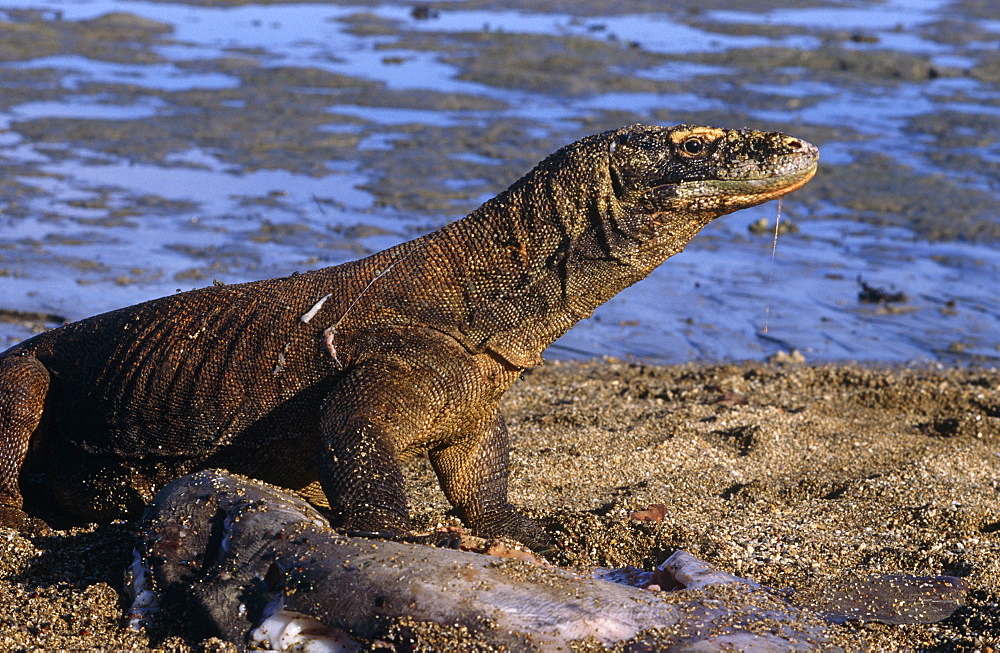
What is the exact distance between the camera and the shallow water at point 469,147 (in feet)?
35.1

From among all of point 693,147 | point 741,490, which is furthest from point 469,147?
point 693,147

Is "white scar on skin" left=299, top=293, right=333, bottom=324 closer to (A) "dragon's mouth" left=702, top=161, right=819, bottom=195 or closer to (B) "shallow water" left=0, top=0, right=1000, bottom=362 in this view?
(A) "dragon's mouth" left=702, top=161, right=819, bottom=195

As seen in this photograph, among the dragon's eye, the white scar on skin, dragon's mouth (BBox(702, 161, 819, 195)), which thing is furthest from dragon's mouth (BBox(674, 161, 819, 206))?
the white scar on skin

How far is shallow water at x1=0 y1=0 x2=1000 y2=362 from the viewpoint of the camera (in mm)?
10703

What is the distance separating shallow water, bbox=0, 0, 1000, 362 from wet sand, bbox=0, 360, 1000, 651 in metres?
1.42

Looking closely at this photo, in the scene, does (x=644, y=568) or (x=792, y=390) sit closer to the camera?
(x=644, y=568)

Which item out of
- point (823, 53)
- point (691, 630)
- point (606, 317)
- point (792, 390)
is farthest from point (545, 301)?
point (823, 53)

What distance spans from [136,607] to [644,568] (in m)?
2.10

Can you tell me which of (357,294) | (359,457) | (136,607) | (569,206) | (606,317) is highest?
(569,206)

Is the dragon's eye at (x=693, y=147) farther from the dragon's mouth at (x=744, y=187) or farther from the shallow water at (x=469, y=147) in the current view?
the shallow water at (x=469, y=147)

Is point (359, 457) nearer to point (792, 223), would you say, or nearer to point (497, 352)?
point (497, 352)

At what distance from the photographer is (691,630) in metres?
4.11

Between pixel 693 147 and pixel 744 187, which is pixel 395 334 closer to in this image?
pixel 693 147

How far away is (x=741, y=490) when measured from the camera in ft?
21.5
